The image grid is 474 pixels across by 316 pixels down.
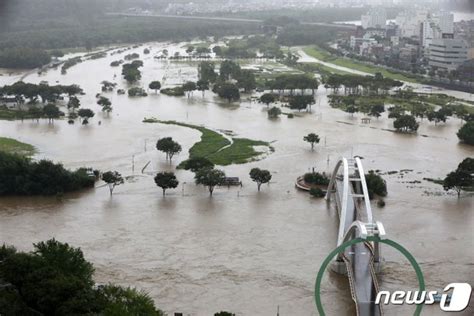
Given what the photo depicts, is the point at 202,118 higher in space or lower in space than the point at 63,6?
lower

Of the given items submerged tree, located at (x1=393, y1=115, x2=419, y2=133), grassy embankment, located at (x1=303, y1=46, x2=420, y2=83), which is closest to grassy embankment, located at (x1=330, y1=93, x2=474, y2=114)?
submerged tree, located at (x1=393, y1=115, x2=419, y2=133)

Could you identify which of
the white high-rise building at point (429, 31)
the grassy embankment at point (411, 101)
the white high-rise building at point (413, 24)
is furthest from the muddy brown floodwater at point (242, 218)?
the white high-rise building at point (413, 24)

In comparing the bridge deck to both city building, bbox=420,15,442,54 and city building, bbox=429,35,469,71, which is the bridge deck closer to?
city building, bbox=429,35,469,71

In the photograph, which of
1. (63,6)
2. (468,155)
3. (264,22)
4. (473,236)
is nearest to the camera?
(473,236)

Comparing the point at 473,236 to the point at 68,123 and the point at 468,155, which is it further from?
the point at 68,123

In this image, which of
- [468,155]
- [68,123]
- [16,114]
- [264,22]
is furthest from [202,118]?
[264,22]

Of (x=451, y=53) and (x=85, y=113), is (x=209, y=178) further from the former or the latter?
(x=451, y=53)

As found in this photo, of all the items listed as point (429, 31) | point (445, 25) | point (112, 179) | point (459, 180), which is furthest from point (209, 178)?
point (429, 31)

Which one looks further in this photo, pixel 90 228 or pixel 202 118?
pixel 202 118
